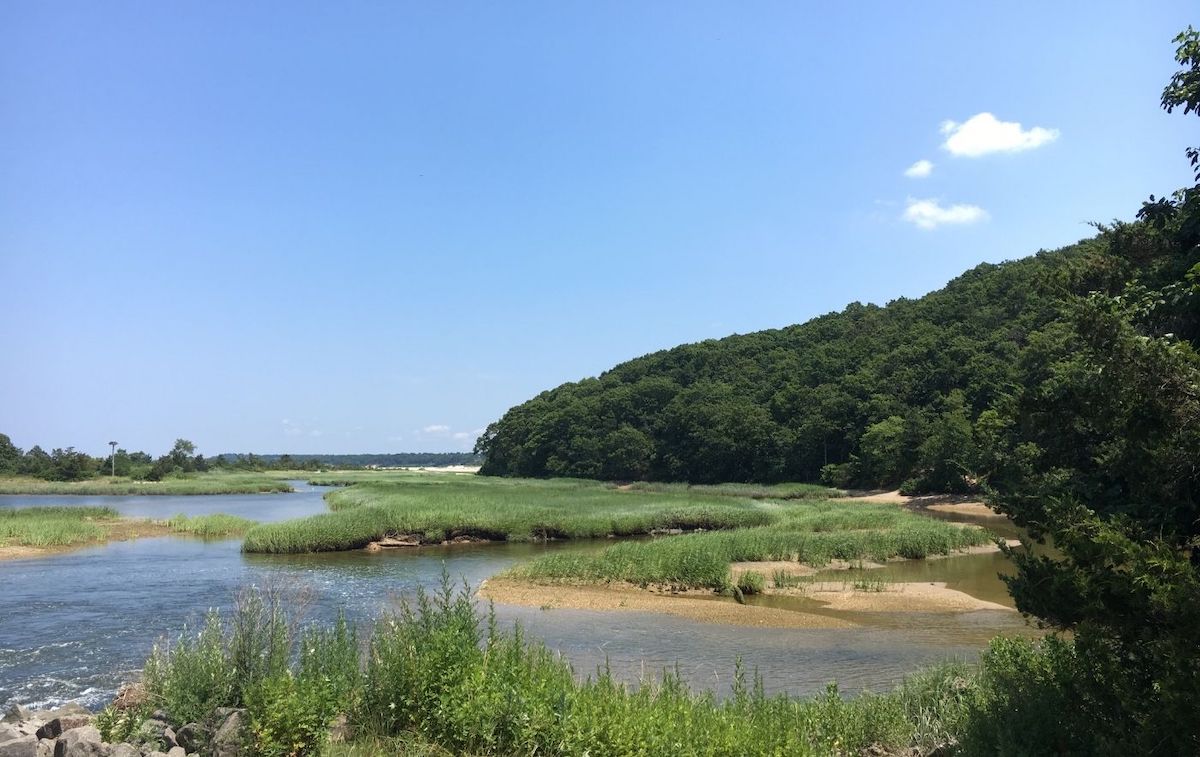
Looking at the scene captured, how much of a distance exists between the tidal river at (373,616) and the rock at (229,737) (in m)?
2.52

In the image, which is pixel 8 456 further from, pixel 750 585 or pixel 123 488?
pixel 750 585

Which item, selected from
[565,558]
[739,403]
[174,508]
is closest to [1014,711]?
[565,558]

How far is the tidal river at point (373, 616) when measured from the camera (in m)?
14.0

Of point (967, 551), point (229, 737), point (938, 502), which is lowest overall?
point (938, 502)

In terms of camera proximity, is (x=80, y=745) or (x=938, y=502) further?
(x=938, y=502)

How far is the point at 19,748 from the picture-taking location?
7.58m

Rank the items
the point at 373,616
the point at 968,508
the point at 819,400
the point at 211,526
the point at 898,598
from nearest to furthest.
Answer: the point at 373,616
the point at 898,598
the point at 211,526
the point at 968,508
the point at 819,400

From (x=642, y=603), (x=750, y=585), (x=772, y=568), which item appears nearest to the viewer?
(x=642, y=603)

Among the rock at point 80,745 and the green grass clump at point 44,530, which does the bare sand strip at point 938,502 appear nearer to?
the rock at point 80,745

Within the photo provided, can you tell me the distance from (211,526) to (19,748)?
125 feet

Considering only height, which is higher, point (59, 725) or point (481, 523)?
point (59, 725)

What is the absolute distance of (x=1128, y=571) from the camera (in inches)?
210

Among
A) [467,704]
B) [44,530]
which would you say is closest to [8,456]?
[44,530]

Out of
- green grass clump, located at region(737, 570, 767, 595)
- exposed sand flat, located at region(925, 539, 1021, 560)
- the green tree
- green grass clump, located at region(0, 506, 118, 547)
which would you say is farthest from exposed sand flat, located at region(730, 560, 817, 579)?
the green tree
